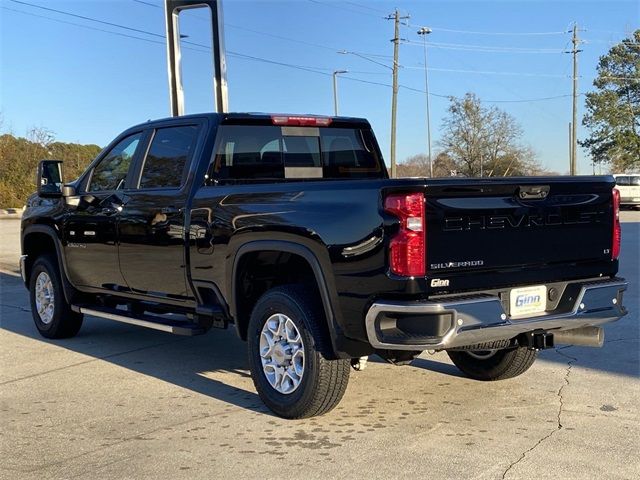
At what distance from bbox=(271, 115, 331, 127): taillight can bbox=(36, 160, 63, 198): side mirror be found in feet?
7.72

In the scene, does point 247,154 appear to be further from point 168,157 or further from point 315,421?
point 315,421

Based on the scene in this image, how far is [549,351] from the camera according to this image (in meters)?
6.48

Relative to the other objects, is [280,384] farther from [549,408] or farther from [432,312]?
[549,408]

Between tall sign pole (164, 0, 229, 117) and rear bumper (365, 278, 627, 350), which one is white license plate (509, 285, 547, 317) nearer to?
rear bumper (365, 278, 627, 350)

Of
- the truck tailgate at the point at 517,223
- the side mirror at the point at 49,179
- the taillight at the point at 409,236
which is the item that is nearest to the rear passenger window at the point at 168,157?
the side mirror at the point at 49,179

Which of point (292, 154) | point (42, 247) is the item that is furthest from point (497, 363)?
point (42, 247)

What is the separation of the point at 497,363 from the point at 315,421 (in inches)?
64.6

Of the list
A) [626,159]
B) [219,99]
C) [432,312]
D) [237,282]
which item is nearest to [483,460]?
[432,312]

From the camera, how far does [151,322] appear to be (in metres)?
5.76

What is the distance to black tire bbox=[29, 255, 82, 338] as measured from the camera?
7.09m

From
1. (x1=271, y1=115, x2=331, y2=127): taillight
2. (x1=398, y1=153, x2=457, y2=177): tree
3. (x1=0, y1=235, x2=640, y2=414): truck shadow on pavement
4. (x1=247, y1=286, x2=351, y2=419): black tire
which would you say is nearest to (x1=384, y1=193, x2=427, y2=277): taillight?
(x1=247, y1=286, x2=351, y2=419): black tire

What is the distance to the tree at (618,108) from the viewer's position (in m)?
45.1

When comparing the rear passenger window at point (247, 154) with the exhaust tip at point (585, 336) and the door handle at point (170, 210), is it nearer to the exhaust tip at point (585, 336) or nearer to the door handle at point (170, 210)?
the door handle at point (170, 210)

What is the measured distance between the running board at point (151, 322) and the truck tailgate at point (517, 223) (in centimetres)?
227
